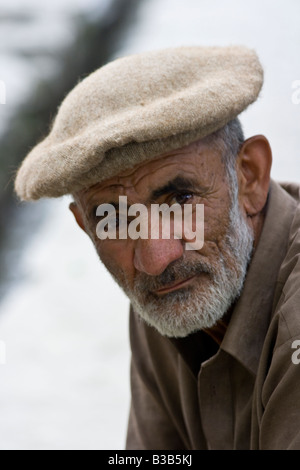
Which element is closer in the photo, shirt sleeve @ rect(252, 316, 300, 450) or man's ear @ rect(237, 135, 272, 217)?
Result: shirt sleeve @ rect(252, 316, 300, 450)

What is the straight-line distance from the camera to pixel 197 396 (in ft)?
8.54

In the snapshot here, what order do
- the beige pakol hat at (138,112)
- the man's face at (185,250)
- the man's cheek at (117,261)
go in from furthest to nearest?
the man's cheek at (117,261), the man's face at (185,250), the beige pakol hat at (138,112)

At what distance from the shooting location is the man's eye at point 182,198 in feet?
7.11

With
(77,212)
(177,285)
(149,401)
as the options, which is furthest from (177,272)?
(149,401)

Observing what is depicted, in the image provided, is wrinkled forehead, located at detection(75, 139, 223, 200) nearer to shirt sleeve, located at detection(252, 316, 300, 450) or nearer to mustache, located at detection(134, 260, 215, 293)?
mustache, located at detection(134, 260, 215, 293)

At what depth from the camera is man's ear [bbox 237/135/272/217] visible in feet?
7.48

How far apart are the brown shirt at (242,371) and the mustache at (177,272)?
0.15 meters

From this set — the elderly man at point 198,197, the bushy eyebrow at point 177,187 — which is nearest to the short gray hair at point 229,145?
the elderly man at point 198,197

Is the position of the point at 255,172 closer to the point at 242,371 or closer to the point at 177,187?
the point at 177,187

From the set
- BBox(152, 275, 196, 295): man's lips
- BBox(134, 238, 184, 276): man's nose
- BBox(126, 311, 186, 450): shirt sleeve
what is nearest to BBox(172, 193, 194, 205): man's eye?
BBox(134, 238, 184, 276): man's nose

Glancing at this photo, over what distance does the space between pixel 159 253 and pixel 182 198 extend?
195 millimetres

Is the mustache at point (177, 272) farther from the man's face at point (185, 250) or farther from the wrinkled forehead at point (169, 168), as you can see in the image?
the wrinkled forehead at point (169, 168)

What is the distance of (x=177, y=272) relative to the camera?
6.98 feet
